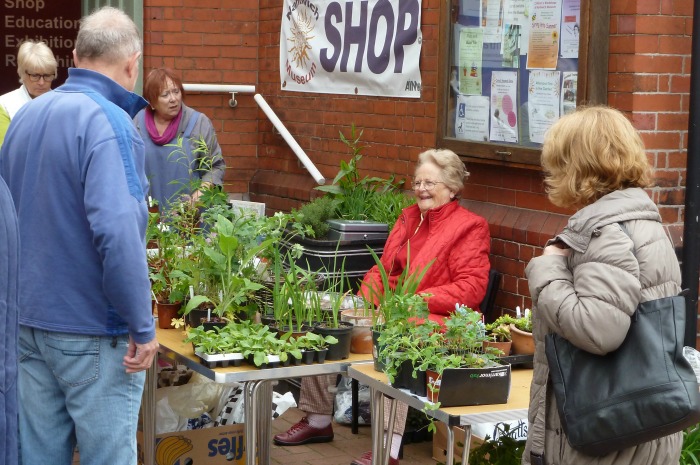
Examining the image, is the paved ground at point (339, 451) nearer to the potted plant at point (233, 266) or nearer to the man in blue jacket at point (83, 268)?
the potted plant at point (233, 266)

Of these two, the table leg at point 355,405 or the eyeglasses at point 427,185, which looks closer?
the eyeglasses at point 427,185

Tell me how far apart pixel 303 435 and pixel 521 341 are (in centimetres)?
202

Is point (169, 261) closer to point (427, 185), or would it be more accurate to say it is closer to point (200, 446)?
point (200, 446)

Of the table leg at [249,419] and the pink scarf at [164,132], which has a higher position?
the pink scarf at [164,132]

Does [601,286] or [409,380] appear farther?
[409,380]

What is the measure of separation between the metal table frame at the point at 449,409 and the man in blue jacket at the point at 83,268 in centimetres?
86

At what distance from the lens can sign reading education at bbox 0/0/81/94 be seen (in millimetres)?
9289

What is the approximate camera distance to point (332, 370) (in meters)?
4.16

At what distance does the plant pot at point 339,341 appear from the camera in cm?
421

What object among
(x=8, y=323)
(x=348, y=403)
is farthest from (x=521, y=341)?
(x=8, y=323)

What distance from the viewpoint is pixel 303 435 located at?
19.3 ft

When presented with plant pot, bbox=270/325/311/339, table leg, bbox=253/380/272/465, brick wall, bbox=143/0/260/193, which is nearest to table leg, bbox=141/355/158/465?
table leg, bbox=253/380/272/465

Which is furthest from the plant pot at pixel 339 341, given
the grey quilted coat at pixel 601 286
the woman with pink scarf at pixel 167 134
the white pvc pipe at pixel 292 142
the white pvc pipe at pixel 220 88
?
the white pvc pipe at pixel 220 88

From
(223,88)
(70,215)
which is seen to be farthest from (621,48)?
(223,88)
